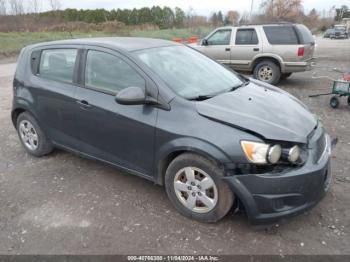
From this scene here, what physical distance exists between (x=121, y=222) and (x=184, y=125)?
116 centimetres

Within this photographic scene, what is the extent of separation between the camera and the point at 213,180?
2904mm

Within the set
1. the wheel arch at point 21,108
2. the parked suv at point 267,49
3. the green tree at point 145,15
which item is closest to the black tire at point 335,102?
the parked suv at point 267,49

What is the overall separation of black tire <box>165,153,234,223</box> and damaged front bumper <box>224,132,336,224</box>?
0.12 m

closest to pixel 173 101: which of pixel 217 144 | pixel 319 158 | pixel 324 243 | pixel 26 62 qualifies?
pixel 217 144

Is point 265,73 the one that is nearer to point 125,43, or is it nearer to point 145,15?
point 125,43

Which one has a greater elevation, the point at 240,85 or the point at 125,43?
the point at 125,43

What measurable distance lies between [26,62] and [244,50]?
657 cm

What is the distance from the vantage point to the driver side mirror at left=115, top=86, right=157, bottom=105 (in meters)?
3.11

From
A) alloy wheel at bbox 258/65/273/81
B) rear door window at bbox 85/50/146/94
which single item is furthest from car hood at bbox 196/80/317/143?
alloy wheel at bbox 258/65/273/81

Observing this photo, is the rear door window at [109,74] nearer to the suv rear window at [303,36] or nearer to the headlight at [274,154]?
the headlight at [274,154]

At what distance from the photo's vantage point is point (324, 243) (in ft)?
9.37

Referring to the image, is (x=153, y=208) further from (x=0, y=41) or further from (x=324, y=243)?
(x=0, y=41)

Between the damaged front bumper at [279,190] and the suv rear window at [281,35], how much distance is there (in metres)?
6.78

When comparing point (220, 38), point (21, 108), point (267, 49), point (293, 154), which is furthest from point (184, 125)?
point (220, 38)
